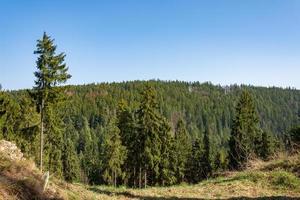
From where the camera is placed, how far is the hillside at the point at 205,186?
9071mm

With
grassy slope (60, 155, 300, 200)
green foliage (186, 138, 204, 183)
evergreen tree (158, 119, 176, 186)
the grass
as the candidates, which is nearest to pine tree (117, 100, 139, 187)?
evergreen tree (158, 119, 176, 186)

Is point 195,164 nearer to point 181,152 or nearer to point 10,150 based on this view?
point 181,152

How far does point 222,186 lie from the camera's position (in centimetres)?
1612

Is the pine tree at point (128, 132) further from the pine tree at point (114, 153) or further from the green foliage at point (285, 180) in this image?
the green foliage at point (285, 180)

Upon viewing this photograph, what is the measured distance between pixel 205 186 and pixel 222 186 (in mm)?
921

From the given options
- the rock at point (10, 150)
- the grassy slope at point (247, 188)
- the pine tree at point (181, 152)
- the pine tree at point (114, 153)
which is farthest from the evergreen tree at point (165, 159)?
the rock at point (10, 150)

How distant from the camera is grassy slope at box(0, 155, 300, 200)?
960cm

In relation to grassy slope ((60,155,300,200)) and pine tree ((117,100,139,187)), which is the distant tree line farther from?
grassy slope ((60,155,300,200))

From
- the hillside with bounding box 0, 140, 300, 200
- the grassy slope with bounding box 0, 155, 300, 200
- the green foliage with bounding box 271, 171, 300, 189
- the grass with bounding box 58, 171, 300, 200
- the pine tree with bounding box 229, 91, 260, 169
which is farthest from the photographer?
the pine tree with bounding box 229, 91, 260, 169

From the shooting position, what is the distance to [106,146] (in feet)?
206

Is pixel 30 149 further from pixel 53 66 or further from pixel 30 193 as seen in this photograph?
pixel 30 193

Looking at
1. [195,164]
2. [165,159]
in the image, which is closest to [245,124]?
[165,159]

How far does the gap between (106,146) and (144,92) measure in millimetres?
14431

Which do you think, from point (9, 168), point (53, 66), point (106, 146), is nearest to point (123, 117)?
point (106, 146)
